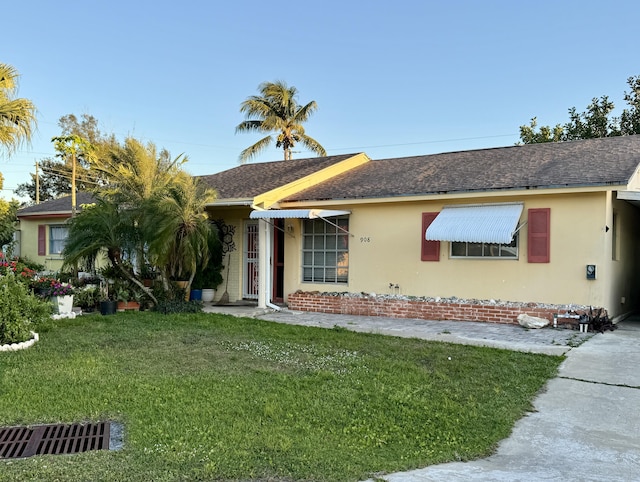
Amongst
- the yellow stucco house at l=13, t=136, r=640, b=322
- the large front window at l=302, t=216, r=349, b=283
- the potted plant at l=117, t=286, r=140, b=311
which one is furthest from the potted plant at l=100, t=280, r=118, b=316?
the large front window at l=302, t=216, r=349, b=283

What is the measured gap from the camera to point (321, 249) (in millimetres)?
12789

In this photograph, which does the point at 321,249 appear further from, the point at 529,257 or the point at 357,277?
the point at 529,257

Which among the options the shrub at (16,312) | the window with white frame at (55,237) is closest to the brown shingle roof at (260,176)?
the shrub at (16,312)

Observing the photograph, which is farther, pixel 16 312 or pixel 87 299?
pixel 87 299

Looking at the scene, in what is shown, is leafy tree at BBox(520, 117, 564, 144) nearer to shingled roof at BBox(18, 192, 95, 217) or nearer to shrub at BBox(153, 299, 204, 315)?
shrub at BBox(153, 299, 204, 315)

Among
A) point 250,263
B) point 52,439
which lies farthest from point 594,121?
point 52,439

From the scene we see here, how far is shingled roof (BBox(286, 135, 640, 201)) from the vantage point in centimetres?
985

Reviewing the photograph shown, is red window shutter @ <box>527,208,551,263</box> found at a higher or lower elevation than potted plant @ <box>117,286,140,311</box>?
higher

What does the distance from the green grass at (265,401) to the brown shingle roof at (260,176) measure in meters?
6.00

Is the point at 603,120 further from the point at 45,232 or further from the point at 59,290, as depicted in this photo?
the point at 45,232

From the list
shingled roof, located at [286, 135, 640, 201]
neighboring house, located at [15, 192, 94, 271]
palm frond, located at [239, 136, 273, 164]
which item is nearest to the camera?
shingled roof, located at [286, 135, 640, 201]

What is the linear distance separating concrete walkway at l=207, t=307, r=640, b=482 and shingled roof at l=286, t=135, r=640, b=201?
311 centimetres

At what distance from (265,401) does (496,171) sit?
874 centimetres

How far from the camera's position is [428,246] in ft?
36.7
